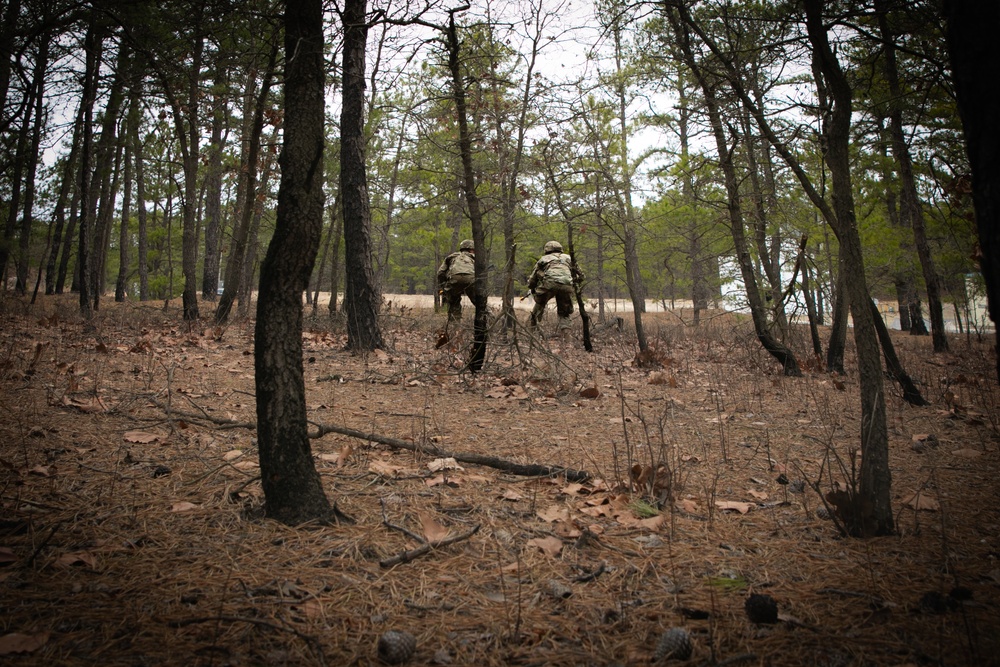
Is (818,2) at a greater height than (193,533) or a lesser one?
greater

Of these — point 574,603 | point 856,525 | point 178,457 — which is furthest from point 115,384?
point 856,525

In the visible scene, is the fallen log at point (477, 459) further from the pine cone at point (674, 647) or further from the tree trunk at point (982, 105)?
the tree trunk at point (982, 105)

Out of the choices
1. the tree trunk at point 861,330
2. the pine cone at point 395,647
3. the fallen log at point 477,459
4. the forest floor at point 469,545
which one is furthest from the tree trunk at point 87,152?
the tree trunk at point 861,330

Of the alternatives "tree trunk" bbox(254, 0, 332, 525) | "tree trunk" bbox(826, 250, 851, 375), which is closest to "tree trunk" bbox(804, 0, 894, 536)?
"tree trunk" bbox(254, 0, 332, 525)

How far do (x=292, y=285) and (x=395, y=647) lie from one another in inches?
64.0

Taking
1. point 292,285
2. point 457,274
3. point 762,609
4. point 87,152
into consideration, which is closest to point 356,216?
point 457,274

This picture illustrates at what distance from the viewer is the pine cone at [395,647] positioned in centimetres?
174

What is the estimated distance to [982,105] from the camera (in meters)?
1.56

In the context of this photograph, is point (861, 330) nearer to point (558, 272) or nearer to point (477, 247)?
point (477, 247)

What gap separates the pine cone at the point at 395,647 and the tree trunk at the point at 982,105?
6.50ft

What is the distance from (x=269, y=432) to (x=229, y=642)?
1009mm

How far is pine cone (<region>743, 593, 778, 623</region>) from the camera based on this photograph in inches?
77.0

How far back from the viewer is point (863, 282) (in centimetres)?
296

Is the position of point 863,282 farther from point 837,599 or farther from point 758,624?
point 758,624
